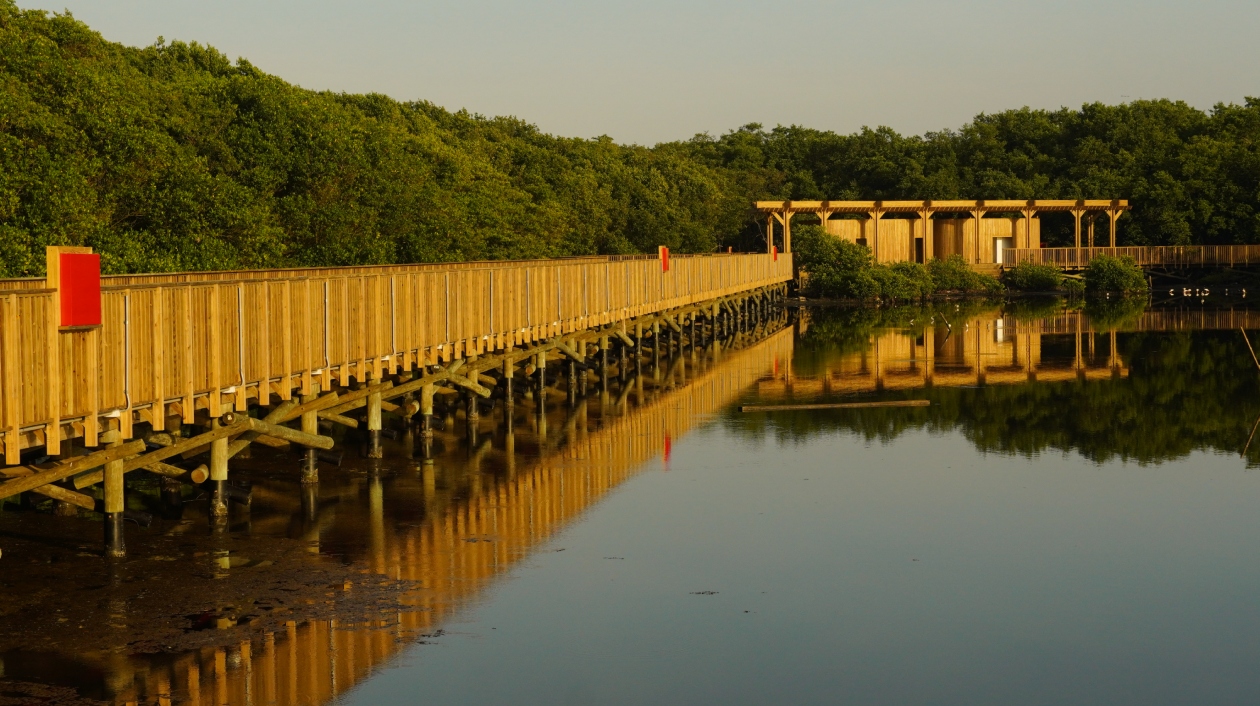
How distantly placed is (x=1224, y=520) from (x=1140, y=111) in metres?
89.8

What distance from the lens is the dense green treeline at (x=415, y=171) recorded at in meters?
32.2

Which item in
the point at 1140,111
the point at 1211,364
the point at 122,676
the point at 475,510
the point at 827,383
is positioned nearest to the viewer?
the point at 122,676

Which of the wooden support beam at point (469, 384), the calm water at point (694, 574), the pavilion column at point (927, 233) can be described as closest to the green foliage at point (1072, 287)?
the pavilion column at point (927, 233)

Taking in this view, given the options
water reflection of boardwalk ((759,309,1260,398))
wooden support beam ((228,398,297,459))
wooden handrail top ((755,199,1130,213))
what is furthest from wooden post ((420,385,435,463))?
wooden handrail top ((755,199,1130,213))

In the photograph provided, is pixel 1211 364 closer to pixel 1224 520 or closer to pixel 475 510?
pixel 1224 520

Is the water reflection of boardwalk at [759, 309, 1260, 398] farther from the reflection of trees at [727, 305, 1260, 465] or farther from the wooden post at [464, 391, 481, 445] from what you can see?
the wooden post at [464, 391, 481, 445]

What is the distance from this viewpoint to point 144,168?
33.9m

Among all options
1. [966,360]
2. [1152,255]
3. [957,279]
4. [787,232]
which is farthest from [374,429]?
[1152,255]

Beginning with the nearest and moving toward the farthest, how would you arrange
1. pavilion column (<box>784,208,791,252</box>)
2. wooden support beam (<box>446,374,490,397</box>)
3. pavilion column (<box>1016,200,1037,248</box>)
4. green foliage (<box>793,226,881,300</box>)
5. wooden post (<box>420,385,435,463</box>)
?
wooden post (<box>420,385,435,463</box>) < wooden support beam (<box>446,374,490,397</box>) < green foliage (<box>793,226,881,300</box>) < pavilion column (<box>784,208,791,252</box>) < pavilion column (<box>1016,200,1037,248</box>)

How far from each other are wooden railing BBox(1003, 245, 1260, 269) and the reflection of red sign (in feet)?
221

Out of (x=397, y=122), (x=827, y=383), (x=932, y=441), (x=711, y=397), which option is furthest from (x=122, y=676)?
(x=397, y=122)

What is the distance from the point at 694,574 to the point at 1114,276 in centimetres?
6474

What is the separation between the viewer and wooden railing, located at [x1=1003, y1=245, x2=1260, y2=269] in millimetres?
77938

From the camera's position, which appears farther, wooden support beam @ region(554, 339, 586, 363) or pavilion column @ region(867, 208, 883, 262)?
pavilion column @ region(867, 208, 883, 262)
